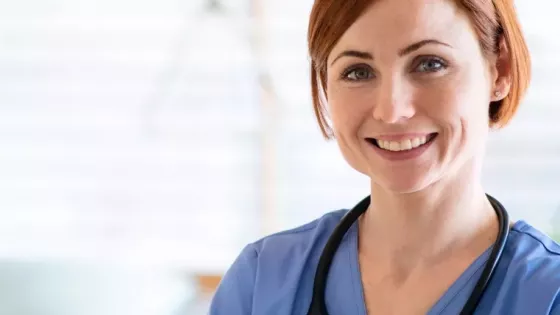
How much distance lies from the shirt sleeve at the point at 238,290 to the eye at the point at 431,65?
1.39 feet

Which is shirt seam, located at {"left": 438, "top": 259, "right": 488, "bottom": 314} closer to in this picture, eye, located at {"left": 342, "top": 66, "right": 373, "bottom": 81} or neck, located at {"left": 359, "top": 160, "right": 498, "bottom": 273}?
neck, located at {"left": 359, "top": 160, "right": 498, "bottom": 273}

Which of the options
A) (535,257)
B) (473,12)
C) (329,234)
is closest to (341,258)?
(329,234)

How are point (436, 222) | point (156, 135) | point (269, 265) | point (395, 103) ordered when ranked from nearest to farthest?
1. point (395, 103)
2. point (436, 222)
3. point (269, 265)
4. point (156, 135)

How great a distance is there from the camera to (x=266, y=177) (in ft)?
4.76

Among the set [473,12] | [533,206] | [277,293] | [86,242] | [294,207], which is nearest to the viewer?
[473,12]

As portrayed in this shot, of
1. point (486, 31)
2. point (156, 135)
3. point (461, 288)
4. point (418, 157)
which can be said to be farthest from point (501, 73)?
point (156, 135)

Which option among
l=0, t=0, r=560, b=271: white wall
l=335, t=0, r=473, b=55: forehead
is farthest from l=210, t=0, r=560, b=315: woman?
l=0, t=0, r=560, b=271: white wall

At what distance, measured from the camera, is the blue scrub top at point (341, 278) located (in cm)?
84

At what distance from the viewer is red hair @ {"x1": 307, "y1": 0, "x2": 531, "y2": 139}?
844 millimetres

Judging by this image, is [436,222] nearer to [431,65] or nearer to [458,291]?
[458,291]

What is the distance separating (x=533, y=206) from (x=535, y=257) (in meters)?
0.48

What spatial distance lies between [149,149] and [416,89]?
82 cm

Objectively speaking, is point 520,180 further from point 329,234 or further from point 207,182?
point 207,182

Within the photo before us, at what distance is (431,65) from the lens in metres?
0.83
